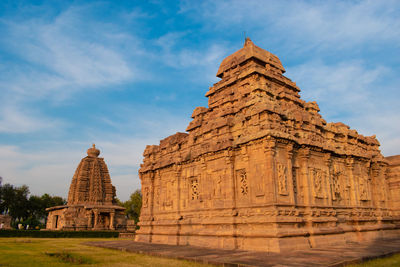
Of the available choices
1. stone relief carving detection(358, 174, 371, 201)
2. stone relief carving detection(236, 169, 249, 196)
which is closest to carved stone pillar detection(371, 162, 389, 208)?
stone relief carving detection(358, 174, 371, 201)

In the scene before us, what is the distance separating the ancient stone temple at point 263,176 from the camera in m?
14.7

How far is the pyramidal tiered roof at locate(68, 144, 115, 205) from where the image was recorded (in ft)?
141

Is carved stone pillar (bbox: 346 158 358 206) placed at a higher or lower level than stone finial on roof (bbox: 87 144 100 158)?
lower

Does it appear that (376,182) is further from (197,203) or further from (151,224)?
(151,224)

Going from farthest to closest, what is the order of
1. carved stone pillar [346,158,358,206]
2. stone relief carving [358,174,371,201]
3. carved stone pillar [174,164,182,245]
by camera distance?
stone relief carving [358,174,371,201] < carved stone pillar [174,164,182,245] < carved stone pillar [346,158,358,206]

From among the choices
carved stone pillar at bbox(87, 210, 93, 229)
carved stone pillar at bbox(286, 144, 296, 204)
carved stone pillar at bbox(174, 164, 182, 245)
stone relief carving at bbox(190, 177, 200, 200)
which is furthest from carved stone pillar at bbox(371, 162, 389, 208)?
carved stone pillar at bbox(87, 210, 93, 229)

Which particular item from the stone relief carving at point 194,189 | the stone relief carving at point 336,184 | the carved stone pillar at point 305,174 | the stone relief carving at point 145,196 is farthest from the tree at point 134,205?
the carved stone pillar at point 305,174

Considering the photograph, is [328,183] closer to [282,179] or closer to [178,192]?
[282,179]

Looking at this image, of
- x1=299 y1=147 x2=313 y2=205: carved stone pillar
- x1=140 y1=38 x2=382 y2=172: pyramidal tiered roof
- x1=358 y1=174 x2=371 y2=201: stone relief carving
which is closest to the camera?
x1=299 y1=147 x2=313 y2=205: carved stone pillar

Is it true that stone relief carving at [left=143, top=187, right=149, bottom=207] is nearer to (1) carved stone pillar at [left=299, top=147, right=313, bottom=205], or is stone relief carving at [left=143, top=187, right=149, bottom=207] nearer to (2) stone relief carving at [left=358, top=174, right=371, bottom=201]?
(1) carved stone pillar at [left=299, top=147, right=313, bottom=205]

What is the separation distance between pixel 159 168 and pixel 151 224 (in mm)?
4304

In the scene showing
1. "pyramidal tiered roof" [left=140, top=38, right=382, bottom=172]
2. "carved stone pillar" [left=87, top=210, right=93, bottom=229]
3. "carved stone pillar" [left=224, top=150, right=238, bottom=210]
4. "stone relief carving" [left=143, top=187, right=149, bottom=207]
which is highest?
"pyramidal tiered roof" [left=140, top=38, right=382, bottom=172]

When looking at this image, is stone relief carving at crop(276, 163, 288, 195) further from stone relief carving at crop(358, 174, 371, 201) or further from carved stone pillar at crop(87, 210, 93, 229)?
carved stone pillar at crop(87, 210, 93, 229)

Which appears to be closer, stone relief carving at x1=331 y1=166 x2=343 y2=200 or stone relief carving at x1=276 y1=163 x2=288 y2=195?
stone relief carving at x1=276 y1=163 x2=288 y2=195
